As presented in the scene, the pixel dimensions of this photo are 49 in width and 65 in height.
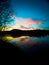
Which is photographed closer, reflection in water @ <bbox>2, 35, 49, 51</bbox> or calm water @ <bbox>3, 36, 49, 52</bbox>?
calm water @ <bbox>3, 36, 49, 52</bbox>

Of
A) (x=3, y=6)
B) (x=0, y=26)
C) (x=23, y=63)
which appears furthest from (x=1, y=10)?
(x=23, y=63)

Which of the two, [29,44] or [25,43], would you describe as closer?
[29,44]

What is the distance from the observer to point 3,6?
8500 millimetres

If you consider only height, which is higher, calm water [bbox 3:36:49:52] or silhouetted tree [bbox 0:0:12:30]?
silhouetted tree [bbox 0:0:12:30]

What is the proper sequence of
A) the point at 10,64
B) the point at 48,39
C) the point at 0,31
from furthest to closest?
the point at 48,39 < the point at 0,31 < the point at 10,64

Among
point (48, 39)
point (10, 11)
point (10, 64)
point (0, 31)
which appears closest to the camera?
point (10, 64)

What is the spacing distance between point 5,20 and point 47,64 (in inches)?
189

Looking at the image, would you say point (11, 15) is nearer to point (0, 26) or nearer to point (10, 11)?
point (10, 11)

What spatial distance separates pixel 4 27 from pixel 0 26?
286mm

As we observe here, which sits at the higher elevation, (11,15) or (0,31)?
(11,15)

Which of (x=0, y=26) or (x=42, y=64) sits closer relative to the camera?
(x=42, y=64)

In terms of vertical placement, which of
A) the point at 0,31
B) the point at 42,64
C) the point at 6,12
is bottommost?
the point at 42,64

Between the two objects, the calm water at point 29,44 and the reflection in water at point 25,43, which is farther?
the reflection in water at point 25,43

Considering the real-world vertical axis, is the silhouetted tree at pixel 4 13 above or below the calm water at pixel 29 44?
above
